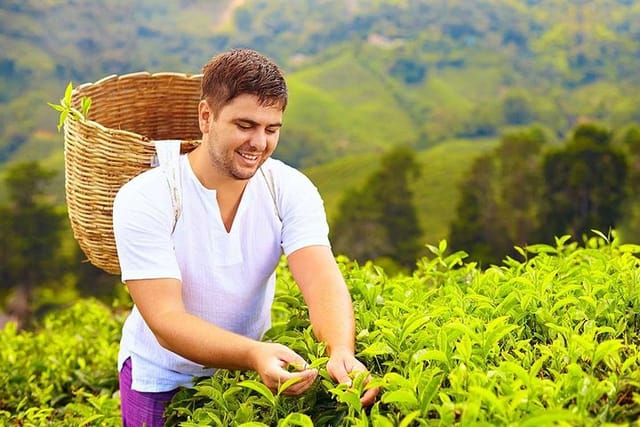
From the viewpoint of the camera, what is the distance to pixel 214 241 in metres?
2.49

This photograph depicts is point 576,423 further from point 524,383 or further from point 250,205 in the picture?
point 250,205

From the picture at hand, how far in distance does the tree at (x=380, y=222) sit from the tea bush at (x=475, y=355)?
36.5 metres

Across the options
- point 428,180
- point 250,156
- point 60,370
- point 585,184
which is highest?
point 250,156

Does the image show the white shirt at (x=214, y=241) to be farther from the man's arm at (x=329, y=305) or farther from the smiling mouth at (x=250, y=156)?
the smiling mouth at (x=250, y=156)

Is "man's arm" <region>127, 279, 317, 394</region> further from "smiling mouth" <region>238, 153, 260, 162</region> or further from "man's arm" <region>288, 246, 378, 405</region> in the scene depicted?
"smiling mouth" <region>238, 153, 260, 162</region>

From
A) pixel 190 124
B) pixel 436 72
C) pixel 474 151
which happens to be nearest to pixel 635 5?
pixel 436 72

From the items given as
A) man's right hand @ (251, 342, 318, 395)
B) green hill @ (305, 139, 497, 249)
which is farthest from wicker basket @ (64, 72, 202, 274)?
green hill @ (305, 139, 497, 249)

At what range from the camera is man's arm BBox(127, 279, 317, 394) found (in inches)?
79.0

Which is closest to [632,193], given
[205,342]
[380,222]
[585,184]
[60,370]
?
[585,184]

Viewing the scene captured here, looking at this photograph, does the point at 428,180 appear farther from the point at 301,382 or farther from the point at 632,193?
the point at 301,382

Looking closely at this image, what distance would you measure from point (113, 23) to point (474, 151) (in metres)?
33.4

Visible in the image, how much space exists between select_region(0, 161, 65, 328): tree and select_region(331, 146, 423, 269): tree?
41.0 feet

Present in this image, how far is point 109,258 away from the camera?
9.63 ft

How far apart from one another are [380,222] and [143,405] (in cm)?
3837
